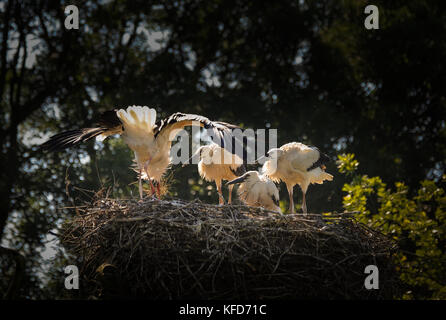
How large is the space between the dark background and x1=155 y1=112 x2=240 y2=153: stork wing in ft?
12.5

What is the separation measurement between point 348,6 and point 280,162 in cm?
677

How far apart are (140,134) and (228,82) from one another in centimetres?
656

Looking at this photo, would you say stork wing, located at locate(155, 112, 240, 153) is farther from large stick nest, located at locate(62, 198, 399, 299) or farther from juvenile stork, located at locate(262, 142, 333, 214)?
juvenile stork, located at locate(262, 142, 333, 214)

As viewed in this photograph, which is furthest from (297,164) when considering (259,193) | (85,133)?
(85,133)

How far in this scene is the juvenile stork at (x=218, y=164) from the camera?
6.53 metres

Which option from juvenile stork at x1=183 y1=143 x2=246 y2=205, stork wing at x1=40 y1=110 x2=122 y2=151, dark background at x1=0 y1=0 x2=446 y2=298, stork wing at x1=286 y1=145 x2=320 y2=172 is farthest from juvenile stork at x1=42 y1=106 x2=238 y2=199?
dark background at x1=0 y1=0 x2=446 y2=298

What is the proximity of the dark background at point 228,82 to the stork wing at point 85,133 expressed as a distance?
392 cm

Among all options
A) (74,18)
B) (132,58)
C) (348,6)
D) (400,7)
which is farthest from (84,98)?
(400,7)

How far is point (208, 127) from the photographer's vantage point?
4.43 metres

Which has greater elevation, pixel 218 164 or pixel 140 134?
pixel 140 134

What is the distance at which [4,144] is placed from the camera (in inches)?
442

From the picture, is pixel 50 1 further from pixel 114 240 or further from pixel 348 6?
pixel 114 240

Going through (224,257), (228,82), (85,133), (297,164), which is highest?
(228,82)

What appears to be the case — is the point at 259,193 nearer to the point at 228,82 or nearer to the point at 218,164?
the point at 218,164
